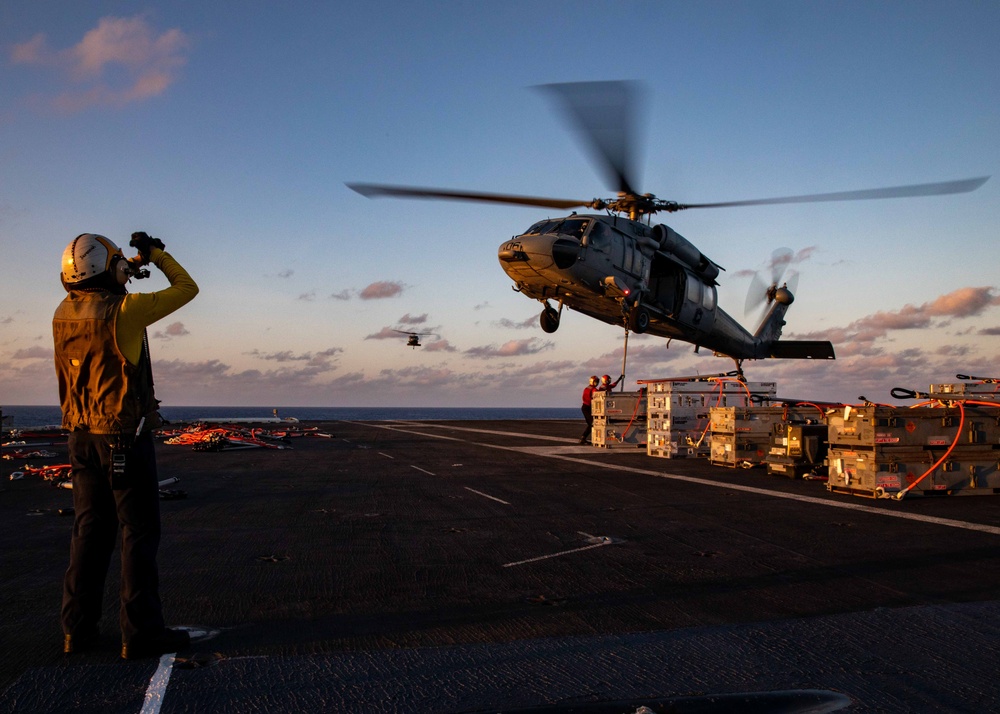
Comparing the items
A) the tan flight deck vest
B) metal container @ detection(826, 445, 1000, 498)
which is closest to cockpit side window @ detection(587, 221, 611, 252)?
metal container @ detection(826, 445, 1000, 498)

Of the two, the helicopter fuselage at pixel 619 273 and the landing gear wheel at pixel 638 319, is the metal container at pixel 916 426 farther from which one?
the landing gear wheel at pixel 638 319

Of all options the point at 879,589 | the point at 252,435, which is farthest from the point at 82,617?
the point at 252,435

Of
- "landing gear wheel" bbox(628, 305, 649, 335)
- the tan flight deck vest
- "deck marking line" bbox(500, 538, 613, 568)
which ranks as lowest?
"deck marking line" bbox(500, 538, 613, 568)

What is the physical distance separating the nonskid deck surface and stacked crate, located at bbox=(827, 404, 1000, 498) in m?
0.62

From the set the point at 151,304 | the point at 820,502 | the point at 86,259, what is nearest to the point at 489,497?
the point at 820,502

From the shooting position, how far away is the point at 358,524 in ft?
26.1

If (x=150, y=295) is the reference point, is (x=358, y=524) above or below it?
below

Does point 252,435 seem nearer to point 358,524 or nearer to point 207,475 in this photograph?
point 207,475

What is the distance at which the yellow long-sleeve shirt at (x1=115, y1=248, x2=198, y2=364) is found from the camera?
13.3ft

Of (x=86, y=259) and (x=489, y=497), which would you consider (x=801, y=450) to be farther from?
(x=86, y=259)

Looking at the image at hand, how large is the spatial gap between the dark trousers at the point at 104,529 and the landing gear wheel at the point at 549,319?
50.9ft

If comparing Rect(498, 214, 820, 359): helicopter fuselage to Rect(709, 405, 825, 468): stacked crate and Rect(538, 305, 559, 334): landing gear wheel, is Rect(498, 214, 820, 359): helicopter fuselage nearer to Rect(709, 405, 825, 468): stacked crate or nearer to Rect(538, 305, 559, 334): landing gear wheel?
Rect(538, 305, 559, 334): landing gear wheel

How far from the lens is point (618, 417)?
2166 cm

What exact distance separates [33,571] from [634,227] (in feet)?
53.9
